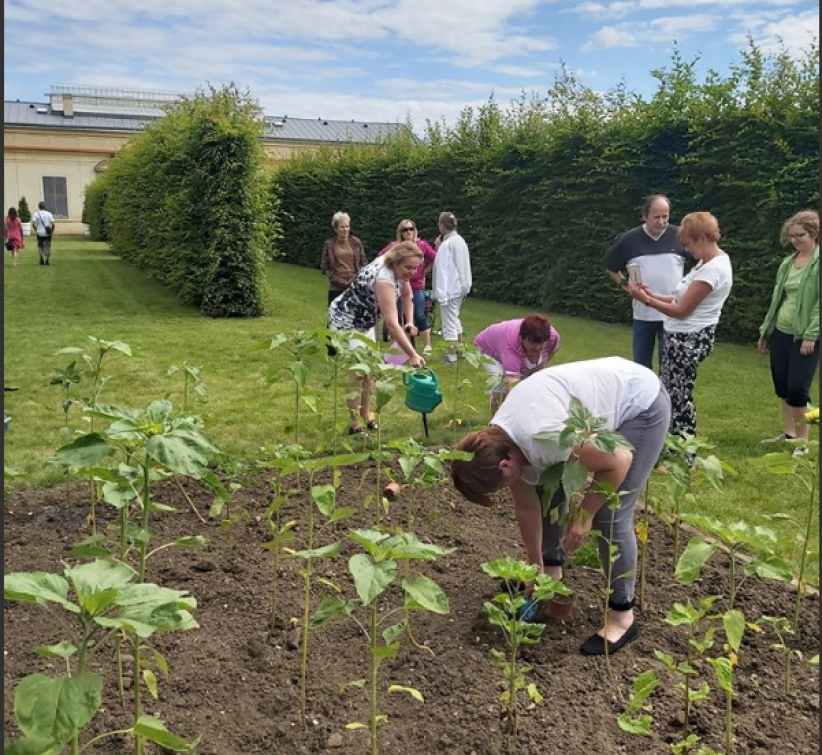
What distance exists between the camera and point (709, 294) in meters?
4.56

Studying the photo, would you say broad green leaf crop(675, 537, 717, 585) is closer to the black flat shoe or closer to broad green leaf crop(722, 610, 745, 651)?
broad green leaf crop(722, 610, 745, 651)

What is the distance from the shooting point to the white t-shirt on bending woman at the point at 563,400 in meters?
2.48

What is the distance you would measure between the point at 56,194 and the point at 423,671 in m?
42.5

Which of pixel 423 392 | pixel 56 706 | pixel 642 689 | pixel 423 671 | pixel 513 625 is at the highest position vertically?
pixel 56 706

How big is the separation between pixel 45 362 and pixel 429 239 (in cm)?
968

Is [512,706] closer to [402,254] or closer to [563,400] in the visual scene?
[563,400]

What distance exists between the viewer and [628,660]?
109 inches

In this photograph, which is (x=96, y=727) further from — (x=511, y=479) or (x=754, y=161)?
(x=754, y=161)

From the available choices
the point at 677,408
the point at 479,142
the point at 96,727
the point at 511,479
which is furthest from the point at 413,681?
the point at 479,142

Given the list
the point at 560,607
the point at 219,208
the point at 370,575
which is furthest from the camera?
the point at 219,208

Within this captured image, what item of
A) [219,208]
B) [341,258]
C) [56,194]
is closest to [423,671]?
[341,258]

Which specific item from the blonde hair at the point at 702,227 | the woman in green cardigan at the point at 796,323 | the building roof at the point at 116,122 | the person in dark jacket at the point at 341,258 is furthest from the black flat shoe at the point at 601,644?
the building roof at the point at 116,122

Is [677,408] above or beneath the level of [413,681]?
above

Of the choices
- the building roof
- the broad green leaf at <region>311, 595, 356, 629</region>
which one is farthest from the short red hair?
the building roof
